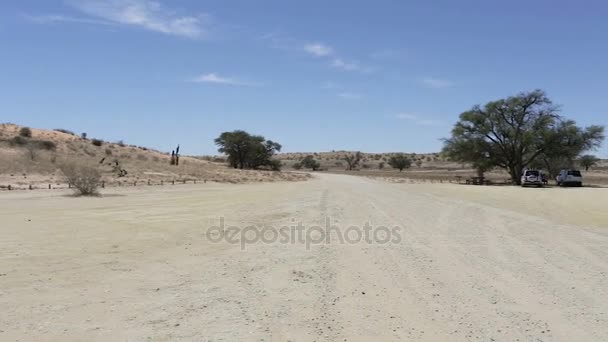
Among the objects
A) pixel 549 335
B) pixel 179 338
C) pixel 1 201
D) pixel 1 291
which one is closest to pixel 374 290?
pixel 549 335

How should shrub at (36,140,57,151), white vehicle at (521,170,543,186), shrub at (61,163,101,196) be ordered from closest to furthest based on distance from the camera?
shrub at (61,163,101,196) < white vehicle at (521,170,543,186) < shrub at (36,140,57,151)

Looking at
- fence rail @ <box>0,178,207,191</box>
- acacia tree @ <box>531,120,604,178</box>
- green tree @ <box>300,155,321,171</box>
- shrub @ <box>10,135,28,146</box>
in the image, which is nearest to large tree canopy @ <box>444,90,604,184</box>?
acacia tree @ <box>531,120,604,178</box>

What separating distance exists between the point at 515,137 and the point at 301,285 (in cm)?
5483

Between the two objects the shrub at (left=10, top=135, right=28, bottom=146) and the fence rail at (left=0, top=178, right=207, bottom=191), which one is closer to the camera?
the fence rail at (left=0, top=178, right=207, bottom=191)

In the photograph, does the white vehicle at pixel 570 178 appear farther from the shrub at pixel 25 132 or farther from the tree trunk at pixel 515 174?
the shrub at pixel 25 132

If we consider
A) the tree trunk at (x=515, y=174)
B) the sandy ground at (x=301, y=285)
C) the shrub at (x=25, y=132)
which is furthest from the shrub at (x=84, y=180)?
the tree trunk at (x=515, y=174)

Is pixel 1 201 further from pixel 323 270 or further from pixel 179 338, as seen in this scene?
pixel 179 338

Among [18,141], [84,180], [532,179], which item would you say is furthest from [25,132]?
[532,179]

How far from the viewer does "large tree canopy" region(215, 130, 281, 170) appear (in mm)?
87000

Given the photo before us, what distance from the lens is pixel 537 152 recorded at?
58562 millimetres

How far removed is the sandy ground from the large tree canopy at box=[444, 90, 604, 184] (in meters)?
45.7

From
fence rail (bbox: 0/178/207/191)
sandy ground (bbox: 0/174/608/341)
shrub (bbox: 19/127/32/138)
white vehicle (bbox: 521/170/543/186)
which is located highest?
shrub (bbox: 19/127/32/138)

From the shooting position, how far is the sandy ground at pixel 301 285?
6.27 m

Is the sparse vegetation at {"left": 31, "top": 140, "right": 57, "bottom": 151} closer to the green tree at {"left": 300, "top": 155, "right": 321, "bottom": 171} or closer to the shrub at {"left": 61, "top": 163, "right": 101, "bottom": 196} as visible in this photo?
the shrub at {"left": 61, "top": 163, "right": 101, "bottom": 196}
